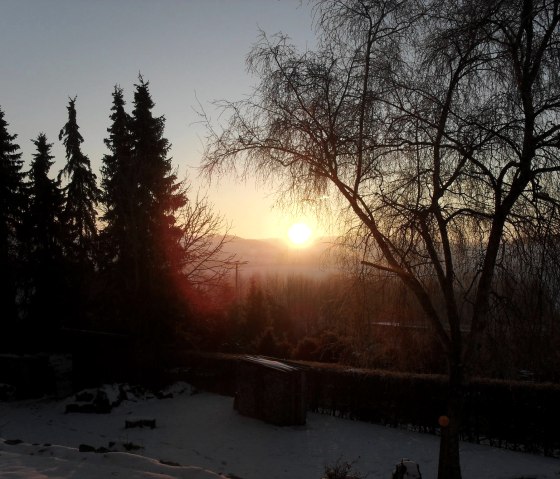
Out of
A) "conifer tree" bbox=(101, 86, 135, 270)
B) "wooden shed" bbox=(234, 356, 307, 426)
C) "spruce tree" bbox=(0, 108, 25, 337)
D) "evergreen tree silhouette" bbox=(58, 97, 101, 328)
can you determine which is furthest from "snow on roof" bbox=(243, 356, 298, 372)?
"spruce tree" bbox=(0, 108, 25, 337)

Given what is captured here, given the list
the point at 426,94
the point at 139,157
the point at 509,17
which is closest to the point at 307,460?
the point at 426,94

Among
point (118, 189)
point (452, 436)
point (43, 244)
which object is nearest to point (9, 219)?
point (43, 244)

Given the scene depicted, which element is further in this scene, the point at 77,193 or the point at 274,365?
the point at 77,193

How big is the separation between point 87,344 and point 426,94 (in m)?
16.5

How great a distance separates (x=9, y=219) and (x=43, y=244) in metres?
2.12

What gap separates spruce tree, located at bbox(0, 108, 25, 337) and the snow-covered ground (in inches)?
473

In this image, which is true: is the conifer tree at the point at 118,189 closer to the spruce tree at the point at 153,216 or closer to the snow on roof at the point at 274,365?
the spruce tree at the point at 153,216

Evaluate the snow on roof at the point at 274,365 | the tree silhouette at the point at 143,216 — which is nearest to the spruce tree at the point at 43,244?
the tree silhouette at the point at 143,216

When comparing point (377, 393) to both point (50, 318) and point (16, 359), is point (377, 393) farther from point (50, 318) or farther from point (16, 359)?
point (50, 318)

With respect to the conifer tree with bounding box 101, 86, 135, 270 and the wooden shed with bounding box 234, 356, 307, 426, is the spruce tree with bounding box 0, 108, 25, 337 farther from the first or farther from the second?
the wooden shed with bounding box 234, 356, 307, 426

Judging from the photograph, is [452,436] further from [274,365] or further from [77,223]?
[77,223]

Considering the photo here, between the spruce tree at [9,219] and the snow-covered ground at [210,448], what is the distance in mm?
12008

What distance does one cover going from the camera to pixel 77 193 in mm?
28859

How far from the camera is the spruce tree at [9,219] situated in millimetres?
26406
